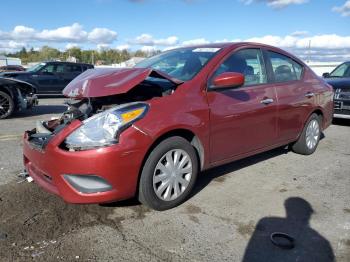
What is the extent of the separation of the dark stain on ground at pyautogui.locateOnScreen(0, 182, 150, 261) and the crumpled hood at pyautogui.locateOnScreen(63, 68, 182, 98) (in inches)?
44.2

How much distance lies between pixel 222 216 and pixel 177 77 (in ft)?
5.18

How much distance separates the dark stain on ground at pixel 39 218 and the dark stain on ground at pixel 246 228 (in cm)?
91

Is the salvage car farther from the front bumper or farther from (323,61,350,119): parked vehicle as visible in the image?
(323,61,350,119): parked vehicle

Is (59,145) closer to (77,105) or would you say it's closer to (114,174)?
(114,174)

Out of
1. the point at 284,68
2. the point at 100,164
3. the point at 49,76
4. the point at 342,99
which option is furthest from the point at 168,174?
the point at 49,76

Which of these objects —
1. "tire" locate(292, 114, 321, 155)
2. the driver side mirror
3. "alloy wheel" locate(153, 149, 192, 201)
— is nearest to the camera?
"alloy wheel" locate(153, 149, 192, 201)

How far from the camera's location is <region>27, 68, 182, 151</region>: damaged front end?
326 centimetres

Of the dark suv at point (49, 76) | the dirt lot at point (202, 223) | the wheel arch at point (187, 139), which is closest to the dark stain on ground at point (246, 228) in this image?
the dirt lot at point (202, 223)

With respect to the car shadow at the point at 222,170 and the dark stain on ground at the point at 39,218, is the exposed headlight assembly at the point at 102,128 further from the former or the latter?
the car shadow at the point at 222,170

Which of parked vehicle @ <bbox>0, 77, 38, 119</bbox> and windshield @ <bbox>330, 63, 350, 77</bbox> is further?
windshield @ <bbox>330, 63, 350, 77</bbox>

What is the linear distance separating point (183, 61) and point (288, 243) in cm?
240

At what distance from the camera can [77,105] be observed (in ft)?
13.6

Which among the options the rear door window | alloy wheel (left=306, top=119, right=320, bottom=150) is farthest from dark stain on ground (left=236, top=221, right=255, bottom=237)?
alloy wheel (left=306, top=119, right=320, bottom=150)

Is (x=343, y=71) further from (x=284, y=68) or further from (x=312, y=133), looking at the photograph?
(x=284, y=68)
